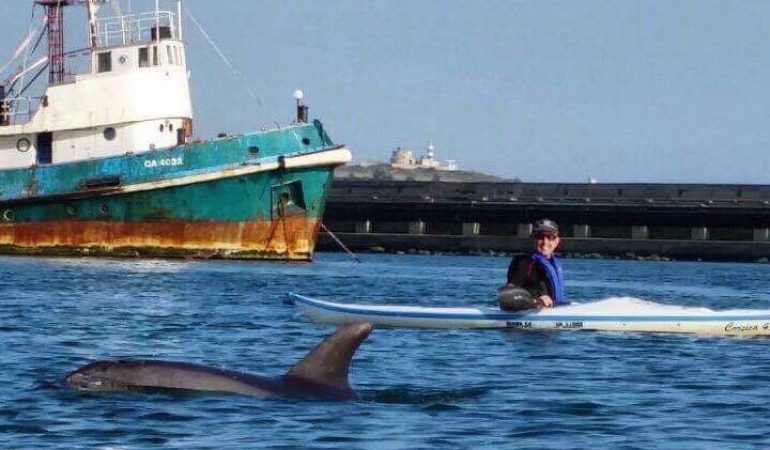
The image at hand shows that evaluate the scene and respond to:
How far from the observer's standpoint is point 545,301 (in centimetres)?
2373

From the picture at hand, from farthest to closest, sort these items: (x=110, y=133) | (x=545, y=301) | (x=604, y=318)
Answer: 1. (x=110, y=133)
2. (x=604, y=318)
3. (x=545, y=301)

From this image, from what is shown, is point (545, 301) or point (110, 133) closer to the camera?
point (545, 301)

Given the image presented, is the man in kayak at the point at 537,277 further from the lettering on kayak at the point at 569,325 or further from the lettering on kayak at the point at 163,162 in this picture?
the lettering on kayak at the point at 163,162

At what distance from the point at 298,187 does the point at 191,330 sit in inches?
929

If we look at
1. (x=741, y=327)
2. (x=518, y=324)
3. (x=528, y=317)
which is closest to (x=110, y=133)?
(x=518, y=324)

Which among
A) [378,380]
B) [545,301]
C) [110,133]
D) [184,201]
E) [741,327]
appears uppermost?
[110,133]

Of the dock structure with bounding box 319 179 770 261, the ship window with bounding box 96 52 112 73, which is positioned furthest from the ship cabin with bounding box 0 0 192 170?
the dock structure with bounding box 319 179 770 261

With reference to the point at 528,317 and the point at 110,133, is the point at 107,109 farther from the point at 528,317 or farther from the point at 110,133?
the point at 528,317

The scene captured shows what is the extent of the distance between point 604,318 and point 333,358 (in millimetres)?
9837

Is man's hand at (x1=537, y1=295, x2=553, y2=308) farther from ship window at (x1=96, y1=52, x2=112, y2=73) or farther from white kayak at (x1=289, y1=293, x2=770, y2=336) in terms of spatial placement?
ship window at (x1=96, y1=52, x2=112, y2=73)

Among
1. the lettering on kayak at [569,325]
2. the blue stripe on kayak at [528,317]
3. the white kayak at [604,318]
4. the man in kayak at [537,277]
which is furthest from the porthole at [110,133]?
the lettering on kayak at [569,325]

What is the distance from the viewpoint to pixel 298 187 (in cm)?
4816

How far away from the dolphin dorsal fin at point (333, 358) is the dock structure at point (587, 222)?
5112 centimetres

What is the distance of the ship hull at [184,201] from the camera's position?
46.8 meters
